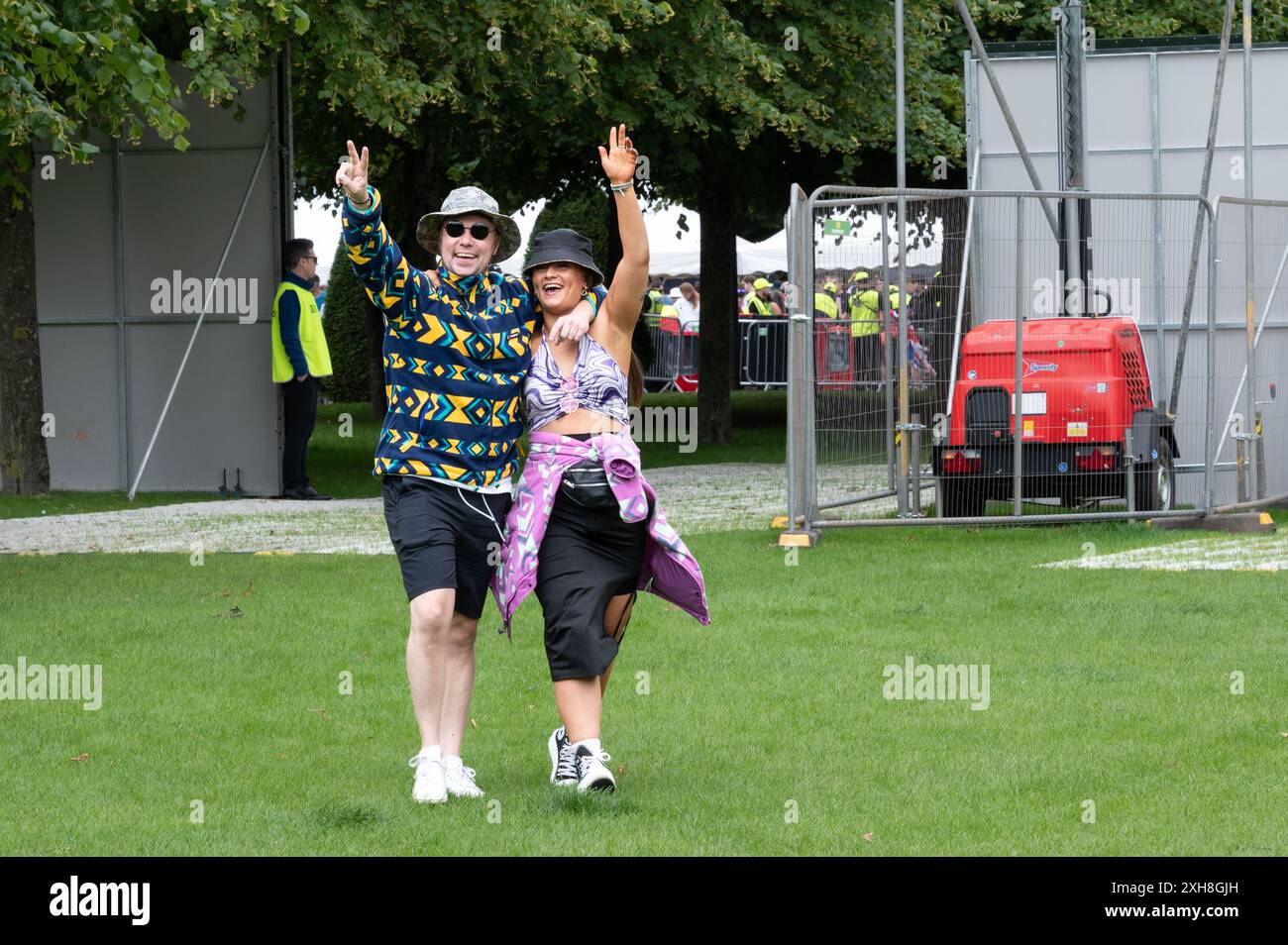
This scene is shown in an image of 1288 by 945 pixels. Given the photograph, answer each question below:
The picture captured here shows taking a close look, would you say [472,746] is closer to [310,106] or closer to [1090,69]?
[1090,69]

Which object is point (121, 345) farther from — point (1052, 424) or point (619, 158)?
point (619, 158)

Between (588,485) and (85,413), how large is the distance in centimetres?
1419

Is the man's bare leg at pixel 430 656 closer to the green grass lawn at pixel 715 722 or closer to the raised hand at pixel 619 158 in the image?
the green grass lawn at pixel 715 722

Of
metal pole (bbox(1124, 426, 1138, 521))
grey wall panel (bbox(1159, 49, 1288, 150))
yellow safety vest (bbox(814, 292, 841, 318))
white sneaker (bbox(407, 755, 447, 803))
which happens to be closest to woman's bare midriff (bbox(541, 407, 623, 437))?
white sneaker (bbox(407, 755, 447, 803))

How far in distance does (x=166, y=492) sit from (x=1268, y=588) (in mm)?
11561

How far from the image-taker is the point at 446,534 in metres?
6.40

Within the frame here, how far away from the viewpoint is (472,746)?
7398mm

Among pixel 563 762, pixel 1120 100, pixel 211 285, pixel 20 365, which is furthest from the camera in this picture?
pixel 211 285

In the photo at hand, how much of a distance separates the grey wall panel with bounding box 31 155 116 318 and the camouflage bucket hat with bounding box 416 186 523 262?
13.6 meters

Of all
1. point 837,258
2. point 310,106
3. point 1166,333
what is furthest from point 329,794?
point 310,106

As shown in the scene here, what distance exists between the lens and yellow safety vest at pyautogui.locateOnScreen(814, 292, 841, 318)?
14078 millimetres

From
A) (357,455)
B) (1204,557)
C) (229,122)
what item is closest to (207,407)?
(229,122)

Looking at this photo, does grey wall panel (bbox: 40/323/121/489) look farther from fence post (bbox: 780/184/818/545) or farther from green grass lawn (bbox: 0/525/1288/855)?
fence post (bbox: 780/184/818/545)

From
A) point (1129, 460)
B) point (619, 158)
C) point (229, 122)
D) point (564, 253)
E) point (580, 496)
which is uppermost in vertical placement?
point (229, 122)
